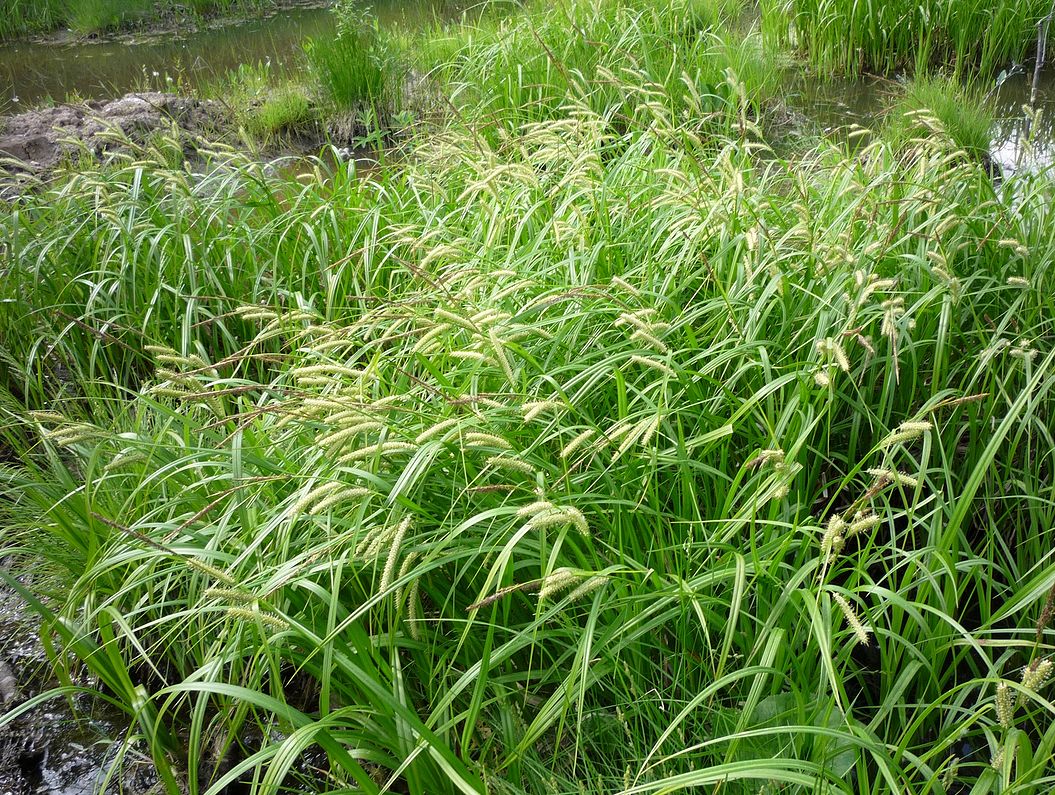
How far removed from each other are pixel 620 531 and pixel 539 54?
16.2 feet

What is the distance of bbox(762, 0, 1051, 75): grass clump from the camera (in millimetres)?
6641

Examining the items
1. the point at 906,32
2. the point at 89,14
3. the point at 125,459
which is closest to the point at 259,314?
the point at 125,459

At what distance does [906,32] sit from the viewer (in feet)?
22.7

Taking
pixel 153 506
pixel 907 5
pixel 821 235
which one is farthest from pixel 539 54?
pixel 153 506

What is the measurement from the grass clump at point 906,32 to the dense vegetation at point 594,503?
157 inches

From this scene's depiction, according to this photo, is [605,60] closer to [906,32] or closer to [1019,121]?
[906,32]

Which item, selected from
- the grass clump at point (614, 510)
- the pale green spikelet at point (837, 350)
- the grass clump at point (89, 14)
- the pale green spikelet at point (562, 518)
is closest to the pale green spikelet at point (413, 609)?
the grass clump at point (614, 510)

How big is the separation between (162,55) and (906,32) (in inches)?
368

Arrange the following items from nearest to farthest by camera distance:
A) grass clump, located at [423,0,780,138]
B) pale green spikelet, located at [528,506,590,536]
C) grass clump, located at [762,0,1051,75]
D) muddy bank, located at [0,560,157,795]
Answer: pale green spikelet, located at [528,506,590,536] → muddy bank, located at [0,560,157,795] → grass clump, located at [423,0,780,138] → grass clump, located at [762,0,1051,75]

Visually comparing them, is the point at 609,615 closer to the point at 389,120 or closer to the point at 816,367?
the point at 816,367

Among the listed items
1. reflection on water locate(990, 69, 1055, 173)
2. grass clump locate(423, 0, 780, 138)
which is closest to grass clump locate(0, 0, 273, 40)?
grass clump locate(423, 0, 780, 138)

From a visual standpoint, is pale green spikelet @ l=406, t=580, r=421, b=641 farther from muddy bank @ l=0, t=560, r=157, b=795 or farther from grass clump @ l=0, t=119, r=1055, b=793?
muddy bank @ l=0, t=560, r=157, b=795

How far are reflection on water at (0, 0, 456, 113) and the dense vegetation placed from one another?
23.6 ft

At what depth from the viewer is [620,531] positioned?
6.40 feet
